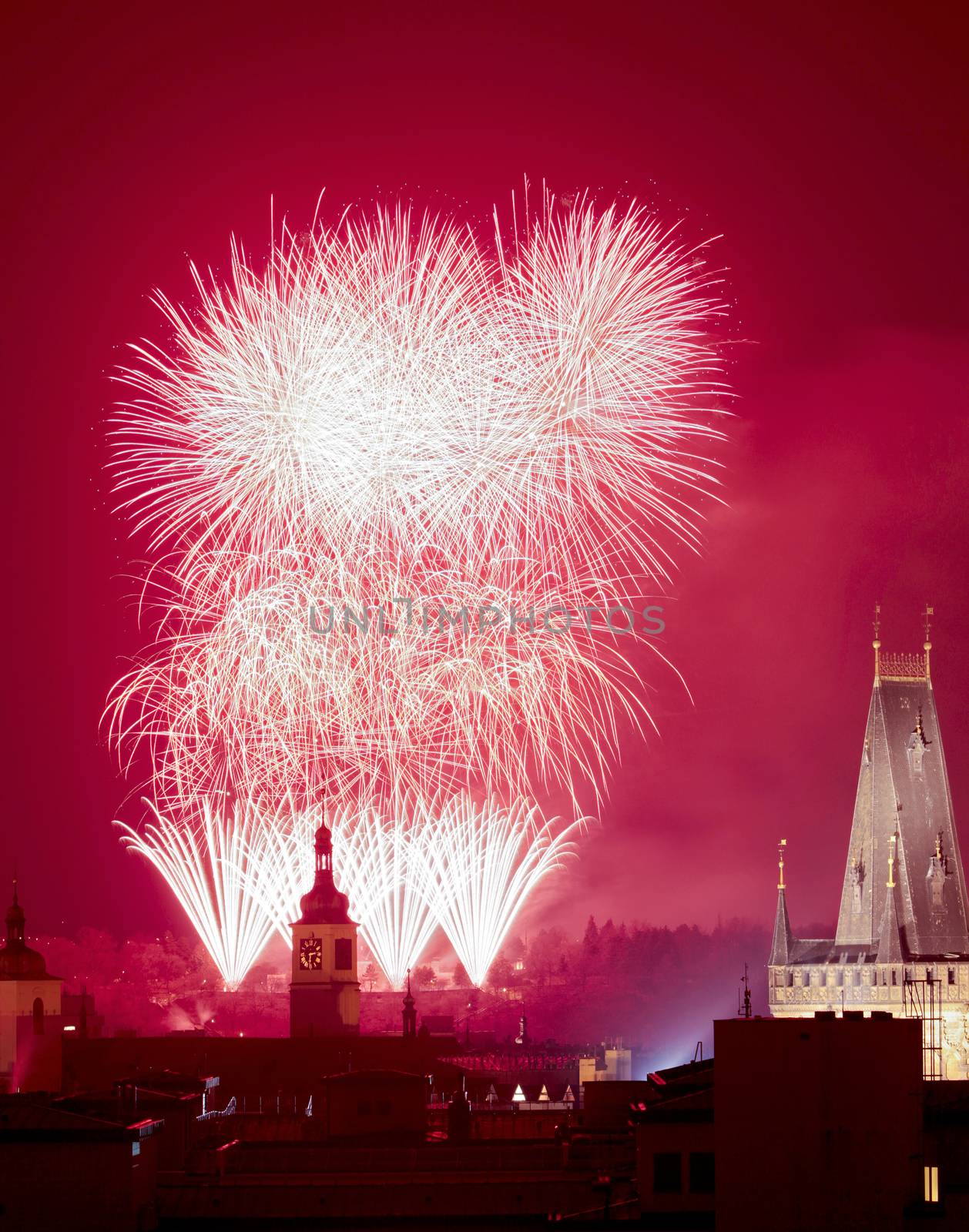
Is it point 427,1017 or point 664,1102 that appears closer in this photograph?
point 664,1102

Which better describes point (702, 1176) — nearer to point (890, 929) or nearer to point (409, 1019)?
point (409, 1019)

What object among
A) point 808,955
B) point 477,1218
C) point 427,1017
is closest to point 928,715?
point 808,955

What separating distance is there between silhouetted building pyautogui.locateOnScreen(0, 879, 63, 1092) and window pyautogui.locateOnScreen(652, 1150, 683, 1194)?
252ft

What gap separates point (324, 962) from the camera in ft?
377

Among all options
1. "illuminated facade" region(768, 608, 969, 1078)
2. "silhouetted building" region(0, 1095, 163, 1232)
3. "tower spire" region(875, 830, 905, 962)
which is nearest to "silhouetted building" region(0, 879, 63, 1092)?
"illuminated facade" region(768, 608, 969, 1078)

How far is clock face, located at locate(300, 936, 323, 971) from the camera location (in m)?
113

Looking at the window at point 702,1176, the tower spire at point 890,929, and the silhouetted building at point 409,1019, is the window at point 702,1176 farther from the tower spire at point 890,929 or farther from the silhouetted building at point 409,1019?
the tower spire at point 890,929

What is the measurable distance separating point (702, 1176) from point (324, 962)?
7025 centimetres

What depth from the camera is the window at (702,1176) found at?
45719mm

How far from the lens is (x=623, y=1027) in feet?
549

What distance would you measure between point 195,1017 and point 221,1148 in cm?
11520

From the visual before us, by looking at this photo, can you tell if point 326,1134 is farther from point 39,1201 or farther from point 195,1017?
point 195,1017

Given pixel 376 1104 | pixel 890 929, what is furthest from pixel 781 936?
pixel 376 1104

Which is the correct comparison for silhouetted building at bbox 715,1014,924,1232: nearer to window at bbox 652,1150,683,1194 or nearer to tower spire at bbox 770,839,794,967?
window at bbox 652,1150,683,1194
